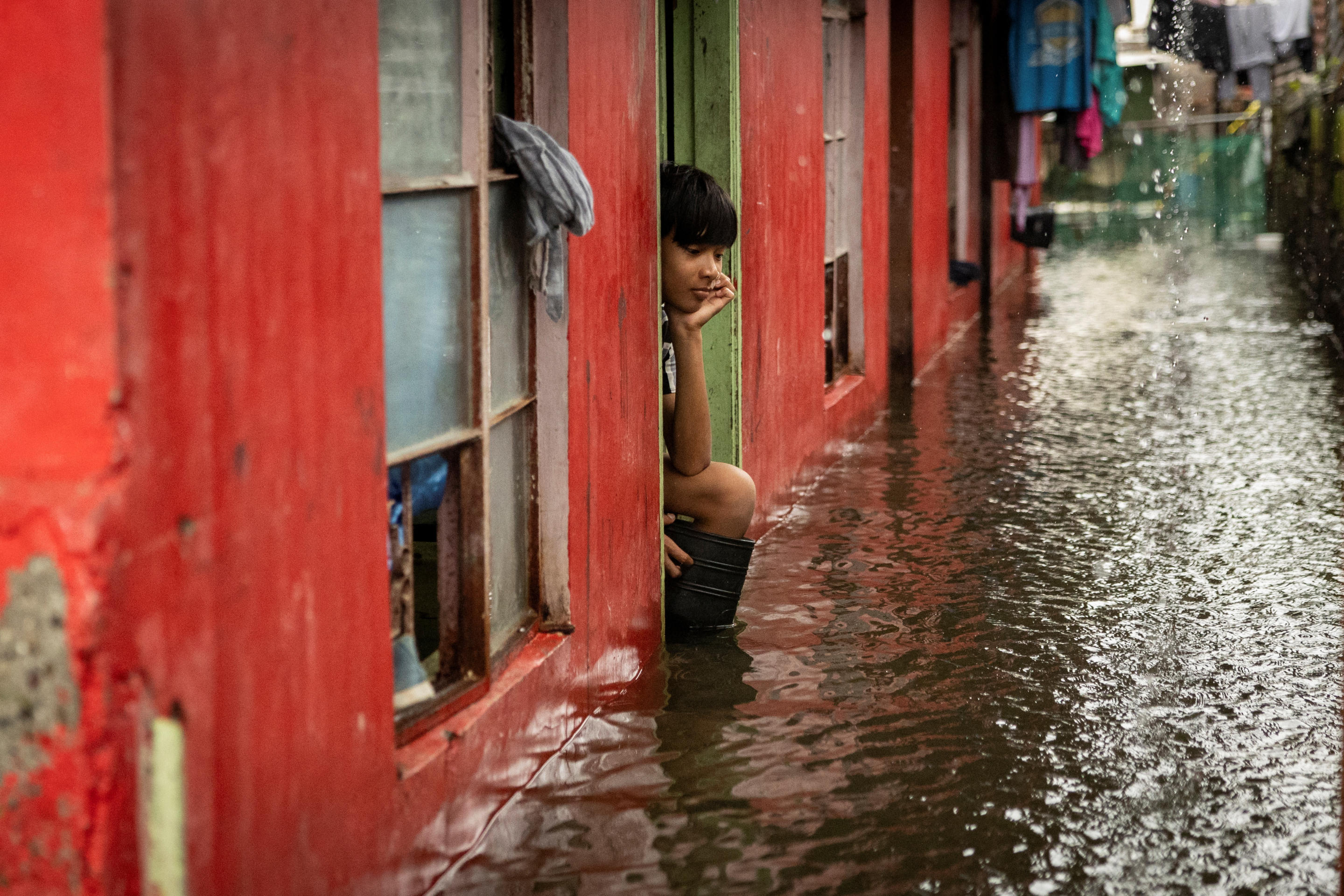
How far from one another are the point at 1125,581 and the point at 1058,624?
60 cm

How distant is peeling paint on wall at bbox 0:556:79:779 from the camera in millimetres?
1934

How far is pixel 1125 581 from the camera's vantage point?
5.31 metres

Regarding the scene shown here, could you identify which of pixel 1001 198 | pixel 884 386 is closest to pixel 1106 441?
pixel 884 386

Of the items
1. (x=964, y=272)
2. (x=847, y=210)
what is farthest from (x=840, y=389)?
(x=964, y=272)

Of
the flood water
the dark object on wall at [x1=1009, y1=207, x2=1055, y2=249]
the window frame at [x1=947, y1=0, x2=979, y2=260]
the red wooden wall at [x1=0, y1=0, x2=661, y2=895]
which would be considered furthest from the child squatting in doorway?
the dark object on wall at [x1=1009, y1=207, x2=1055, y2=249]

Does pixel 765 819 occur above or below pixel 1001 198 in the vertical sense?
below

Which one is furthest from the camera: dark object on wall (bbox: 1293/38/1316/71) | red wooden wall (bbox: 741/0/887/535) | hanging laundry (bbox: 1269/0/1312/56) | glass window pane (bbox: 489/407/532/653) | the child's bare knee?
dark object on wall (bbox: 1293/38/1316/71)

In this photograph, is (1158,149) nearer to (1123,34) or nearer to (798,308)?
(1123,34)

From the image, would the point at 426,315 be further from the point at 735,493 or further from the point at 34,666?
the point at 735,493

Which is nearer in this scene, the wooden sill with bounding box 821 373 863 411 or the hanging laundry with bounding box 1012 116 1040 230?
the wooden sill with bounding box 821 373 863 411

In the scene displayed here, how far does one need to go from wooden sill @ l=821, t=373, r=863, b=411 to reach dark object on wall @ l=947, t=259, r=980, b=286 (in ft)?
14.1

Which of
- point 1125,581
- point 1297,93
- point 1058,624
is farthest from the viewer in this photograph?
point 1297,93

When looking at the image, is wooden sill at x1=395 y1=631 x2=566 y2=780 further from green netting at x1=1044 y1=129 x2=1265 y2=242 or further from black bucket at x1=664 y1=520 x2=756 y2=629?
green netting at x1=1044 y1=129 x2=1265 y2=242

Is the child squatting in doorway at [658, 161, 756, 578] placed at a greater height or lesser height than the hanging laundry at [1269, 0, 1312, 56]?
lesser
